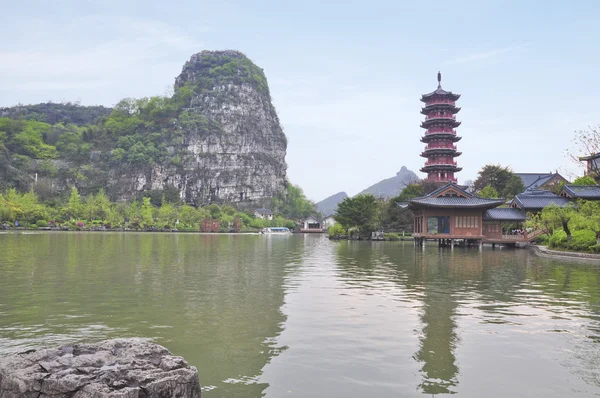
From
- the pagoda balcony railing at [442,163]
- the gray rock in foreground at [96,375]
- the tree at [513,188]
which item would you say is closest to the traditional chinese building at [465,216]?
the tree at [513,188]

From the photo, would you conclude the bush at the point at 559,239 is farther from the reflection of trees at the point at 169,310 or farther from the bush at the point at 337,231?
the bush at the point at 337,231

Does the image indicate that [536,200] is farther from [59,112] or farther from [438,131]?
[59,112]

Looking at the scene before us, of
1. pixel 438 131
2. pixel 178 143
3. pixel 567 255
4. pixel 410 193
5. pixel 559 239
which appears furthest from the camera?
pixel 178 143

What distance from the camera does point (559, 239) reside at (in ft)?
101

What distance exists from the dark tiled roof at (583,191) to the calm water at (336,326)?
2304 cm

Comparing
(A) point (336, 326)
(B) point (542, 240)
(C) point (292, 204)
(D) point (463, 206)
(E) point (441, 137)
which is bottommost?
(A) point (336, 326)

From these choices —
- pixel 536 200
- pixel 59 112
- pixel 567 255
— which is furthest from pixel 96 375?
pixel 59 112

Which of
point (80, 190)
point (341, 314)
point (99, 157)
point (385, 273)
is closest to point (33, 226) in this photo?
point (80, 190)

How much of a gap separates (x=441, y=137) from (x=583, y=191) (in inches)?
1170

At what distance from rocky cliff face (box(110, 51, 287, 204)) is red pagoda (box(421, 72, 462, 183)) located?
6926 centimetres

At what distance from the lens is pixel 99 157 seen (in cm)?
12362

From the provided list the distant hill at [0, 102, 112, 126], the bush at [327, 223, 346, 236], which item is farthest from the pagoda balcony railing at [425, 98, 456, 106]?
the distant hill at [0, 102, 112, 126]

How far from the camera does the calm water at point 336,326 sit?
635cm

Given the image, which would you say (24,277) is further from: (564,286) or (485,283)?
(564,286)
